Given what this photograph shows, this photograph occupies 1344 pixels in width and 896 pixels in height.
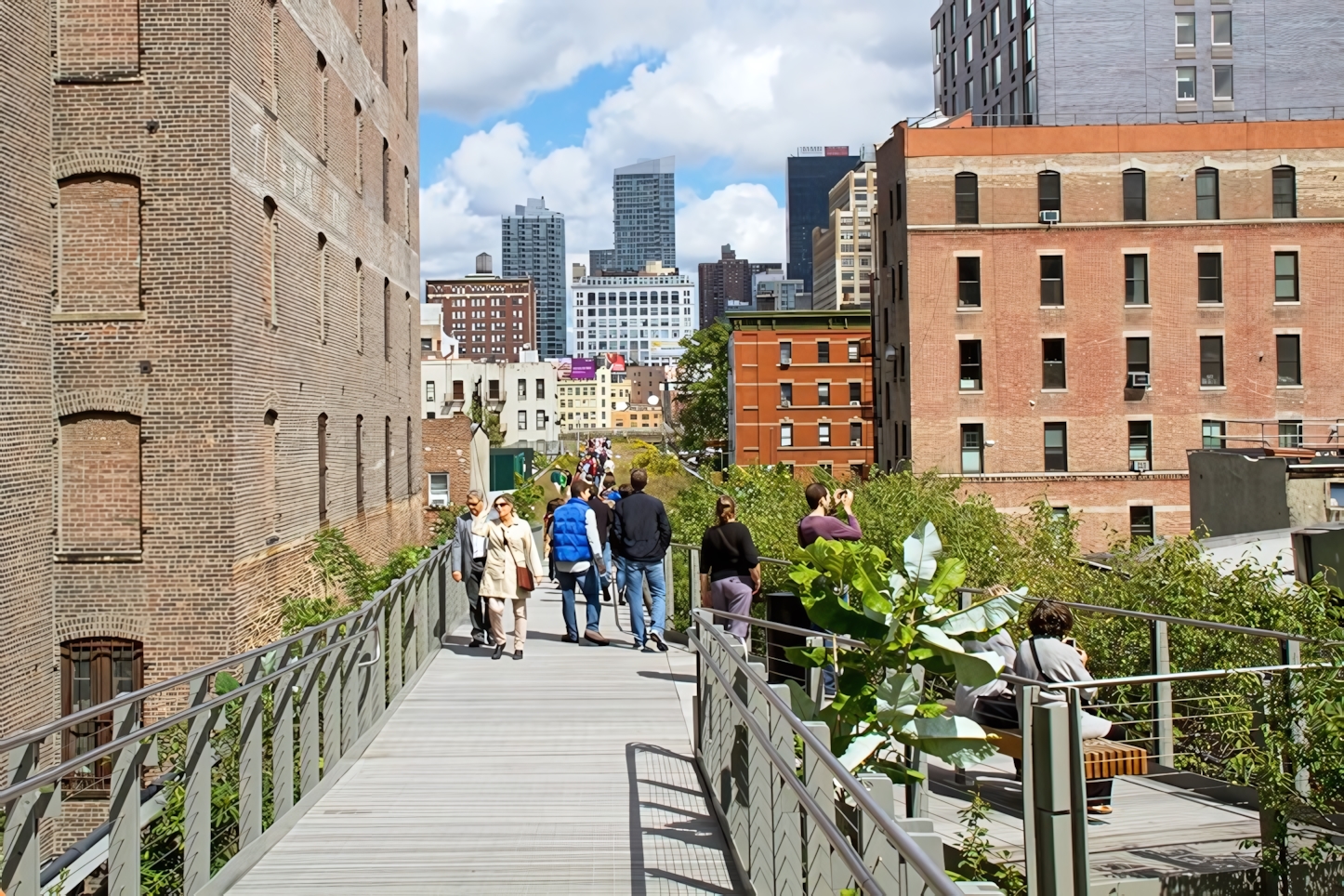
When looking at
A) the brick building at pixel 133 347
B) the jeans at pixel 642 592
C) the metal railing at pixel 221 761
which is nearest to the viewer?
the metal railing at pixel 221 761

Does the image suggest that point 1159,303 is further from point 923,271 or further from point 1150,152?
point 923,271

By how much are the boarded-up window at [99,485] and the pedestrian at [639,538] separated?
31.1ft

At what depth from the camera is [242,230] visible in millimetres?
21203

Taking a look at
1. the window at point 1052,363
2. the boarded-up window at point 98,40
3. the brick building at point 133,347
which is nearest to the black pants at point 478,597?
the brick building at point 133,347

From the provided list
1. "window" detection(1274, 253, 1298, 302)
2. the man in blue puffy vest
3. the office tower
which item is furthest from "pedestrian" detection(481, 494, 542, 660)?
the office tower

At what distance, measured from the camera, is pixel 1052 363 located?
5000 cm

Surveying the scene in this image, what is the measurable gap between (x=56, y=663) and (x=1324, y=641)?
60.4 feet

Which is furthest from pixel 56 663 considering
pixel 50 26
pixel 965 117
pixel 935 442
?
pixel 965 117

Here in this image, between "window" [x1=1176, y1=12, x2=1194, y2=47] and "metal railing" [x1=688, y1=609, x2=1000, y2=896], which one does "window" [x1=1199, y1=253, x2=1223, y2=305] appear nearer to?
"window" [x1=1176, y1=12, x2=1194, y2=47]

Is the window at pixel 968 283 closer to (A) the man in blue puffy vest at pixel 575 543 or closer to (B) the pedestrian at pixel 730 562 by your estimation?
(A) the man in blue puffy vest at pixel 575 543

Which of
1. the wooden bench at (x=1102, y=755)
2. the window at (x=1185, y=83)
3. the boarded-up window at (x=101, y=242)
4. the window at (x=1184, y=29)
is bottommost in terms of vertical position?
the wooden bench at (x=1102, y=755)

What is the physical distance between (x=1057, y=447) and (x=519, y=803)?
43.9 m

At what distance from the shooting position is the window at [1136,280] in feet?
162

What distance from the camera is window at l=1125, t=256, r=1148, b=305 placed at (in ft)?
162
